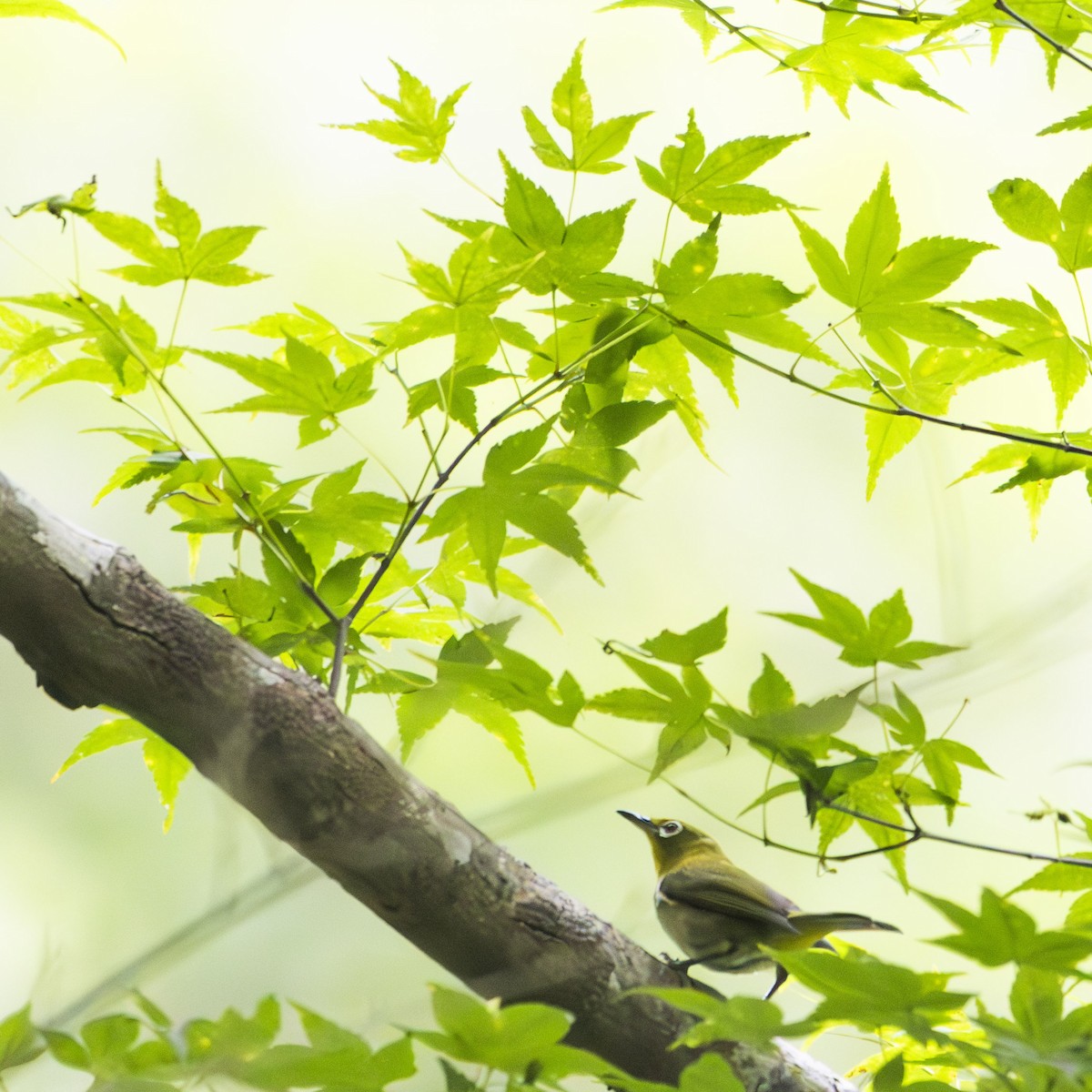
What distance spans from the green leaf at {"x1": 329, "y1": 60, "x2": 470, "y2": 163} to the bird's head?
1.41 ft

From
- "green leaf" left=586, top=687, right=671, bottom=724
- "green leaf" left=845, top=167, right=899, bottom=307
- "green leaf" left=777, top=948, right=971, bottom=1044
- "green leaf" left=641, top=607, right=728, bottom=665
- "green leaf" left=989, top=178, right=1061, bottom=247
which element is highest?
"green leaf" left=989, top=178, right=1061, bottom=247

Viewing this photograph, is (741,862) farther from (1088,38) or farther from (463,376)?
(1088,38)

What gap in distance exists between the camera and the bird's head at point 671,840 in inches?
24.9

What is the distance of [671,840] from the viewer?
2.10ft

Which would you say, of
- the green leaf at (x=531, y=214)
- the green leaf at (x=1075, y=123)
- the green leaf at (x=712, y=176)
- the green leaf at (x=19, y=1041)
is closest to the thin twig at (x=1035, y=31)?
the green leaf at (x=1075, y=123)

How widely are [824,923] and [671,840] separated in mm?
149

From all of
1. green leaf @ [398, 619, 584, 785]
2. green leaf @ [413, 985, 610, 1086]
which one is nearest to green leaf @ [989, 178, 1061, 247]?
green leaf @ [398, 619, 584, 785]

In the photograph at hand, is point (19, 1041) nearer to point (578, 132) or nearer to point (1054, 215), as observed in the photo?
point (578, 132)

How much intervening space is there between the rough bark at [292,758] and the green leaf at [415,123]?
260 mm

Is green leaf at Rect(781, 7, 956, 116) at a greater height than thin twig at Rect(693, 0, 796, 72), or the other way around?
green leaf at Rect(781, 7, 956, 116)

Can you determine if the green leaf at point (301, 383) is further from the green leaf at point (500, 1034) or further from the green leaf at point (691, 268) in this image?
the green leaf at point (500, 1034)

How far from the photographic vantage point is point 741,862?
2.63 feet

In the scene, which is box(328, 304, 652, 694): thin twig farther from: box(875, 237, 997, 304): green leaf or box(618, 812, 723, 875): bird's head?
box(618, 812, 723, 875): bird's head

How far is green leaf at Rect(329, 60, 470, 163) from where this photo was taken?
49cm
